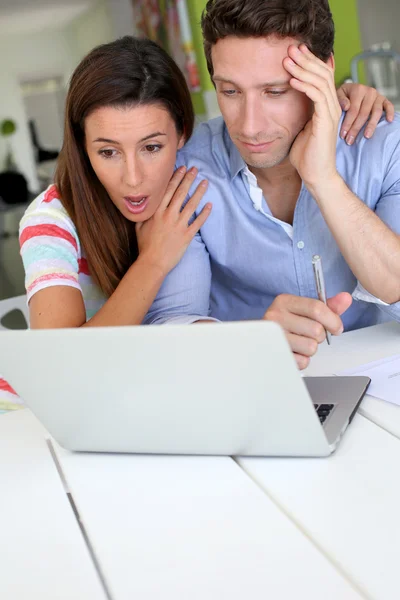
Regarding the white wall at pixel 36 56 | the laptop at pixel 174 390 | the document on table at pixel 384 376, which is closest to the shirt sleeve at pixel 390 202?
the document on table at pixel 384 376

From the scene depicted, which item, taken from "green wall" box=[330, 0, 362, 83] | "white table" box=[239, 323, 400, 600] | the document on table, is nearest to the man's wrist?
the document on table

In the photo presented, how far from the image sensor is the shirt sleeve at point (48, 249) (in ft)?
5.00

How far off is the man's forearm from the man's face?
14 centimetres

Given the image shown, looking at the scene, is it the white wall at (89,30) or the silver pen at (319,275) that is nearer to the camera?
the silver pen at (319,275)

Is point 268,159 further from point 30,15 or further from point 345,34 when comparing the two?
point 345,34

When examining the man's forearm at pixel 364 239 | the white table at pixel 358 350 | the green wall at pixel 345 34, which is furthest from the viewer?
the green wall at pixel 345 34

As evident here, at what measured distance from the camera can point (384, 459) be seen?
89 cm

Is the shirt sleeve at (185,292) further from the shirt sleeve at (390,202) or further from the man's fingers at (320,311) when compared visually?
the man's fingers at (320,311)

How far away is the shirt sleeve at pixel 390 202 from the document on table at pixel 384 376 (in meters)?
0.24

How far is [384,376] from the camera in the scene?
1.14m

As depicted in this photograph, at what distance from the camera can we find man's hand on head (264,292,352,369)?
102 centimetres

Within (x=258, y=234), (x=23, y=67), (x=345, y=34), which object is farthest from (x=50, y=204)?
(x=345, y=34)

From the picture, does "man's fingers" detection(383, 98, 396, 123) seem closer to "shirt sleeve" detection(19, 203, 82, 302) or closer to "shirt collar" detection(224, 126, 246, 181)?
"shirt collar" detection(224, 126, 246, 181)

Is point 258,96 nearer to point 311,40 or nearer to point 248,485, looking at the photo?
point 311,40
